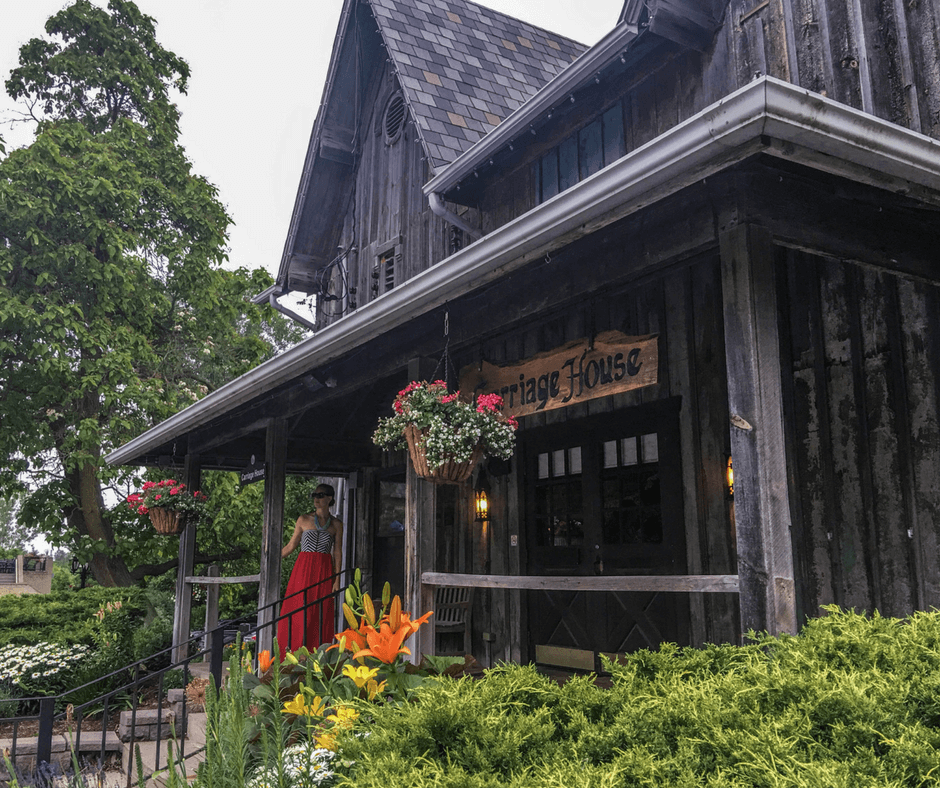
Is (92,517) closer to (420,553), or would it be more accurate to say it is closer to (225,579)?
(225,579)

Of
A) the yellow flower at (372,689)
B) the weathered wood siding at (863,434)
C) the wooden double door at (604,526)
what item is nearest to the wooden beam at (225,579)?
the wooden double door at (604,526)

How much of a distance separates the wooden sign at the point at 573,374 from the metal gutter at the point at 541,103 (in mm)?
2696

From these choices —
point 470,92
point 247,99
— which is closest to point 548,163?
point 470,92

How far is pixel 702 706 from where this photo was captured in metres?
2.00

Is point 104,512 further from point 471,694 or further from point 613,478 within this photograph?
point 471,694

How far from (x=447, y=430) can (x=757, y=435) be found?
1.88m

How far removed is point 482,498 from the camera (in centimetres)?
809

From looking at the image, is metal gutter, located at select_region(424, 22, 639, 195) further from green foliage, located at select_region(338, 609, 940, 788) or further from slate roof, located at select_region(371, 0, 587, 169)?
green foliage, located at select_region(338, 609, 940, 788)

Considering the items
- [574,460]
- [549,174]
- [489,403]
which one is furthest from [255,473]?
[489,403]

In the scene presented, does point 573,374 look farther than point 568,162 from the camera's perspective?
No

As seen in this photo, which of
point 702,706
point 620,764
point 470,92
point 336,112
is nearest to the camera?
point 620,764

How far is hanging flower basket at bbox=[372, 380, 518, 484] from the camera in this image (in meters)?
4.74

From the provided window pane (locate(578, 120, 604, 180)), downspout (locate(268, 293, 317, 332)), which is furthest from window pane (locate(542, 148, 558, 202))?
downspout (locate(268, 293, 317, 332))

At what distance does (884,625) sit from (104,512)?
46.8 feet
